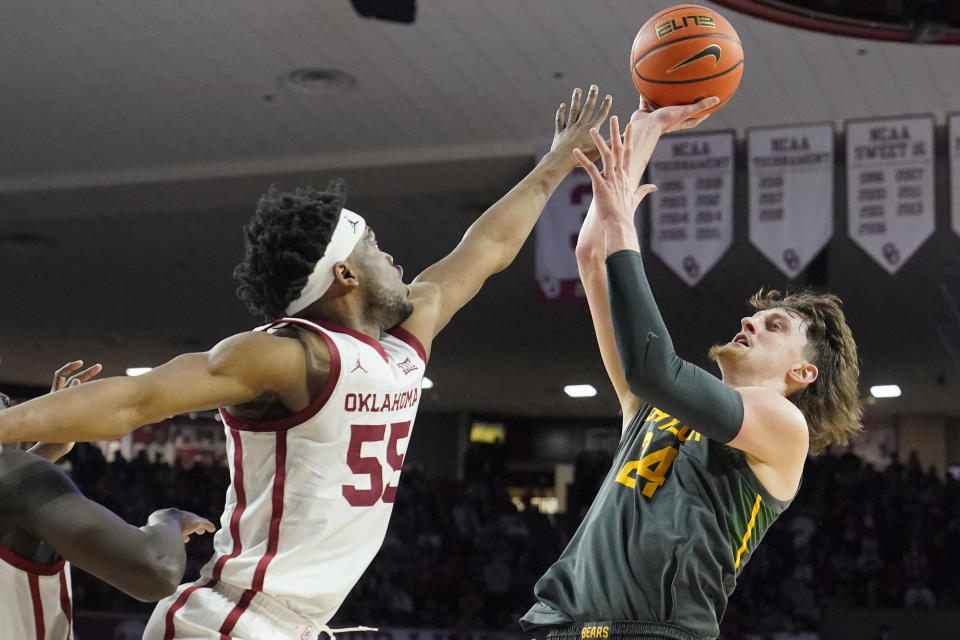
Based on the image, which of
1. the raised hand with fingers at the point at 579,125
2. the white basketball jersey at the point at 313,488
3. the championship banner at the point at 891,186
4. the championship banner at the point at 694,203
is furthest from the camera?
the championship banner at the point at 694,203

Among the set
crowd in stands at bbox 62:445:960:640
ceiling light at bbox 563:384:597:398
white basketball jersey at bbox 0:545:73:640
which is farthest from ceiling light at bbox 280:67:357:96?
ceiling light at bbox 563:384:597:398

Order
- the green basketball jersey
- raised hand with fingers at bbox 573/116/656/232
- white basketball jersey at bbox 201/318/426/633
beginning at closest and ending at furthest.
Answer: white basketball jersey at bbox 201/318/426/633 → raised hand with fingers at bbox 573/116/656/232 → the green basketball jersey

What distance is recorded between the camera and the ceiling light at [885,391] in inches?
819

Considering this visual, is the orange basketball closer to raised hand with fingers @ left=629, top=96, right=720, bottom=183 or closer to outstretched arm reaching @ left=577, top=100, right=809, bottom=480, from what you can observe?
raised hand with fingers @ left=629, top=96, right=720, bottom=183

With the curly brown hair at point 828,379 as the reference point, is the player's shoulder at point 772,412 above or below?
below

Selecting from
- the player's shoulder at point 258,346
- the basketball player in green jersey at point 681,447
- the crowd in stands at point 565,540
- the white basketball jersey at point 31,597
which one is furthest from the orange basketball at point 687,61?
the crowd in stands at point 565,540

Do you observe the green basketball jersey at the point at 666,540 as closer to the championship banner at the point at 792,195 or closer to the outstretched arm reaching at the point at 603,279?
the outstretched arm reaching at the point at 603,279

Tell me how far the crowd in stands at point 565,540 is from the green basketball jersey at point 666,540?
27.1 ft

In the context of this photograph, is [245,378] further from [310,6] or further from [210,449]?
[210,449]

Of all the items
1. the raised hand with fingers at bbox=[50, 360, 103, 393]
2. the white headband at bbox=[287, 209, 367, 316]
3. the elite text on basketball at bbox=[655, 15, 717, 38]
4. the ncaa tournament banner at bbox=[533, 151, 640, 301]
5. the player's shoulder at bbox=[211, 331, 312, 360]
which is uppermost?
the ncaa tournament banner at bbox=[533, 151, 640, 301]

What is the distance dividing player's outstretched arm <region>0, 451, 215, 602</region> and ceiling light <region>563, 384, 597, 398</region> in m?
19.8

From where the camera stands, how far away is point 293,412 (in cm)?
236

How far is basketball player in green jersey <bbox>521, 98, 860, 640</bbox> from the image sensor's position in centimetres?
247

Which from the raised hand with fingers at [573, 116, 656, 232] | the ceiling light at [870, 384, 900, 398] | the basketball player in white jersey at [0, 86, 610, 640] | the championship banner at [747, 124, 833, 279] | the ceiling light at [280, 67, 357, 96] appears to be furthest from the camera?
the ceiling light at [870, 384, 900, 398]
